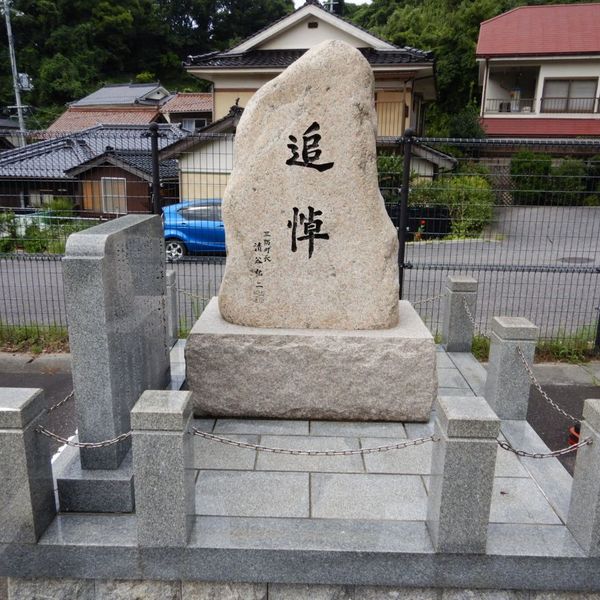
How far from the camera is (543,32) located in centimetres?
2664

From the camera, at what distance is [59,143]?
521 inches

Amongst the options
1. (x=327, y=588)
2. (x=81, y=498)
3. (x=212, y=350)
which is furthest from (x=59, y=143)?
(x=327, y=588)

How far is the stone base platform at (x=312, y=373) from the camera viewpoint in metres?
4.59

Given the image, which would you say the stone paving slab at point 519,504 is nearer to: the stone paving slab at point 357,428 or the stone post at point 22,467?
the stone paving slab at point 357,428

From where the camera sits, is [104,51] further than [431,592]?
Yes

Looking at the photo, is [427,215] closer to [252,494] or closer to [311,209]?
[311,209]

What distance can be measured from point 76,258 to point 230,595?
2.18 meters

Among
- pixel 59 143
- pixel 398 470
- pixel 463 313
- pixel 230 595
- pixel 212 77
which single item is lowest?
pixel 230 595

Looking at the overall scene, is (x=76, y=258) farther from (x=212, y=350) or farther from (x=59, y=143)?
(x=59, y=143)

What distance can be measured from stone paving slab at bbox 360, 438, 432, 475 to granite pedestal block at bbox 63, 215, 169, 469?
1766mm

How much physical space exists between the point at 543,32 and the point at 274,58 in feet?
47.0

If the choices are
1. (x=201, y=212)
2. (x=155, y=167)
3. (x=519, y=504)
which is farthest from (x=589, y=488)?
(x=201, y=212)

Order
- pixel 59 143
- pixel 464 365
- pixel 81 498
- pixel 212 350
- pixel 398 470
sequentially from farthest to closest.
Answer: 1. pixel 59 143
2. pixel 464 365
3. pixel 212 350
4. pixel 398 470
5. pixel 81 498

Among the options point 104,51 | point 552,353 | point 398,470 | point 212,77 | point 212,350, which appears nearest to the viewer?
point 398,470
